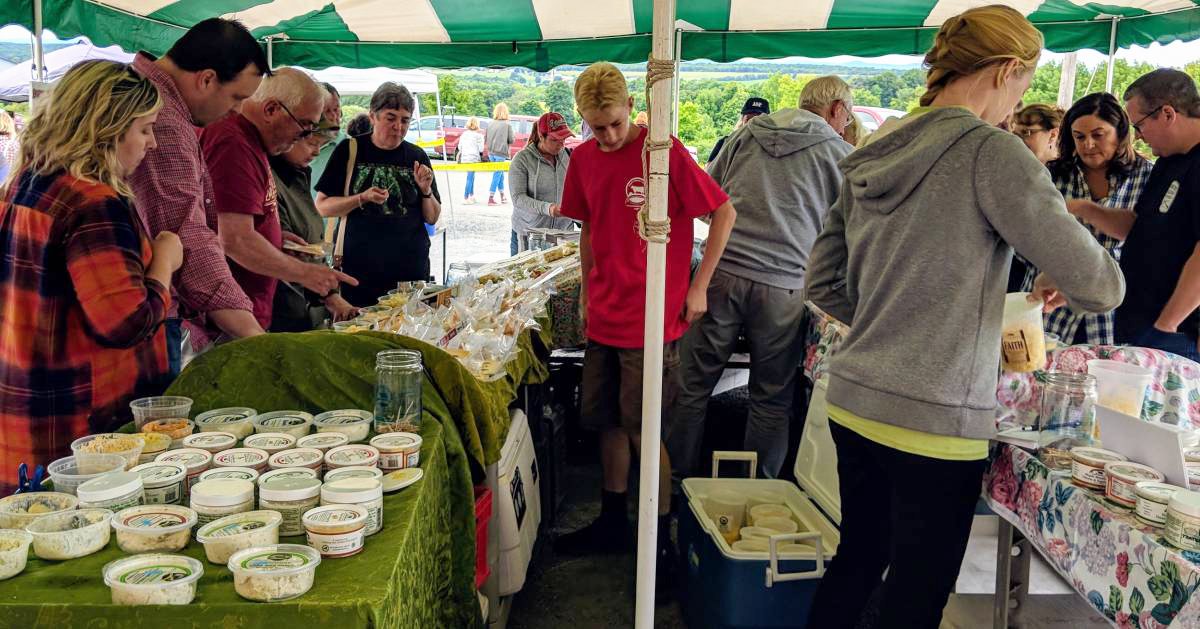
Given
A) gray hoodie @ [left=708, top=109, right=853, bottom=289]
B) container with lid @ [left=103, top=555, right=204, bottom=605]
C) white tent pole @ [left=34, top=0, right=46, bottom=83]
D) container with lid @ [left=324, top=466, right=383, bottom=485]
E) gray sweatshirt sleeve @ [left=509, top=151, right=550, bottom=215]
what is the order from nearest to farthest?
1. container with lid @ [left=103, top=555, right=204, bottom=605]
2. container with lid @ [left=324, top=466, right=383, bottom=485]
3. gray hoodie @ [left=708, top=109, right=853, bottom=289]
4. white tent pole @ [left=34, top=0, right=46, bottom=83]
5. gray sweatshirt sleeve @ [left=509, top=151, right=550, bottom=215]

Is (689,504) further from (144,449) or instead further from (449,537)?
(144,449)

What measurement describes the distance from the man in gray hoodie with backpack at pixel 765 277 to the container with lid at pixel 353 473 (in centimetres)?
216


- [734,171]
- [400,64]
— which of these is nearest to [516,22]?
[400,64]

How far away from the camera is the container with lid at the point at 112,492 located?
1.24 metres

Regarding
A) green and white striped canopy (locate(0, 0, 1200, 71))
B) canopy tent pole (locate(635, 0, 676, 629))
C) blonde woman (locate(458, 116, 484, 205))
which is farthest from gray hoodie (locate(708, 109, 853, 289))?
blonde woman (locate(458, 116, 484, 205))

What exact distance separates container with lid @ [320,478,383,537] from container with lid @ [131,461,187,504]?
240mm

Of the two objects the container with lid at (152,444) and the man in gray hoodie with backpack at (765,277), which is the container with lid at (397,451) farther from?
the man in gray hoodie with backpack at (765,277)

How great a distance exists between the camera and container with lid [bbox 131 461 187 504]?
4.26 ft

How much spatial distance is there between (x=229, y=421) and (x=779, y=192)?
7.59 feet

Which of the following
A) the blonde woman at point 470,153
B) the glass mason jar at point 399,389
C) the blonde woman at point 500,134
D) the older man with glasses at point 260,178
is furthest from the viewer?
the blonde woman at point 470,153

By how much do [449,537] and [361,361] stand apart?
17.4 inches

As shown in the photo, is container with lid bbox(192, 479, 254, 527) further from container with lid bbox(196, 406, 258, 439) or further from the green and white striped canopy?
the green and white striped canopy

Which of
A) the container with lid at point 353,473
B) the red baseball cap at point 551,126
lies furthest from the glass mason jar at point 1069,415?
the red baseball cap at point 551,126

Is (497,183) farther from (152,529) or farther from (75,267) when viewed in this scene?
(152,529)
